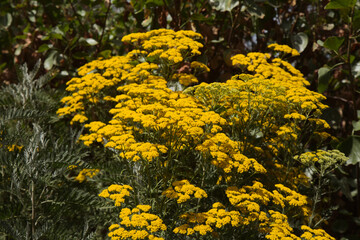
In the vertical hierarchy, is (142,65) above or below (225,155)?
above

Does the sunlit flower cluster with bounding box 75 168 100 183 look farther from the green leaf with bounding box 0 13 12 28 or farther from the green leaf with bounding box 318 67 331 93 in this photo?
the green leaf with bounding box 0 13 12 28

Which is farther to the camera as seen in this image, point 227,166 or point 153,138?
point 153,138

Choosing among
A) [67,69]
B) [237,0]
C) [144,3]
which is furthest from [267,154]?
[67,69]

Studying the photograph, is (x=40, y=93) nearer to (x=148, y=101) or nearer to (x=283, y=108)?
(x=148, y=101)

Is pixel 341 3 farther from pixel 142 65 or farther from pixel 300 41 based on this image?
pixel 142 65

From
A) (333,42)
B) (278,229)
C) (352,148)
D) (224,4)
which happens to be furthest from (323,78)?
(278,229)

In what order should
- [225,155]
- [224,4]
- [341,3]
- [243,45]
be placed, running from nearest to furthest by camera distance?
1. [225,155]
2. [341,3]
3. [224,4]
4. [243,45]

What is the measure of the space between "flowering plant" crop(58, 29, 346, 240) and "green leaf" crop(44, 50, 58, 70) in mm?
793

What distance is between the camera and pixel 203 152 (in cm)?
181

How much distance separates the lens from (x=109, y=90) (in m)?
2.57

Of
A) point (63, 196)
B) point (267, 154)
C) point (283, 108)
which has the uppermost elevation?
point (283, 108)

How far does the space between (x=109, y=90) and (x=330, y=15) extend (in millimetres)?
1995

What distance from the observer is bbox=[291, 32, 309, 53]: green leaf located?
2.76 metres

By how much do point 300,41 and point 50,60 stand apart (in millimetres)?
1921
